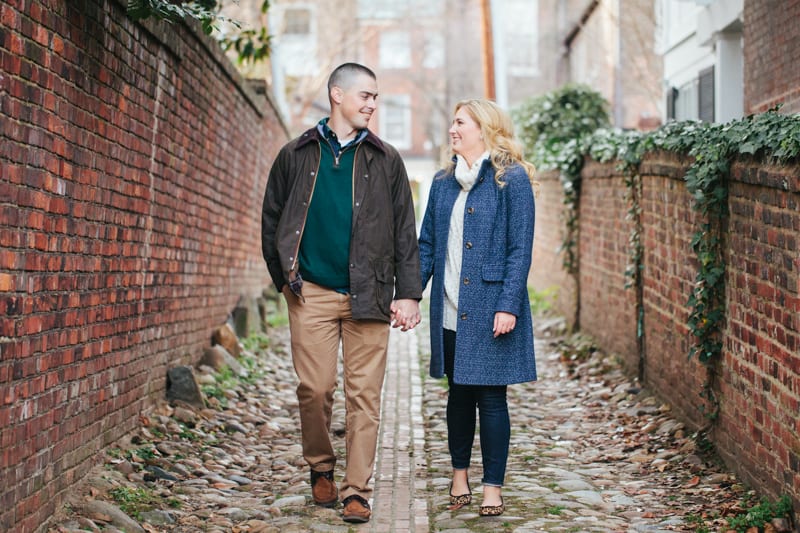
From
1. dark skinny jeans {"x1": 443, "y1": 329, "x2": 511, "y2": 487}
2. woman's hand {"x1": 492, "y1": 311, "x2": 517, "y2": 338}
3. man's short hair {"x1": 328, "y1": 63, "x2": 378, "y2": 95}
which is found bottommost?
dark skinny jeans {"x1": 443, "y1": 329, "x2": 511, "y2": 487}

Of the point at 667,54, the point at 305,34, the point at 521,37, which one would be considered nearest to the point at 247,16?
the point at 667,54

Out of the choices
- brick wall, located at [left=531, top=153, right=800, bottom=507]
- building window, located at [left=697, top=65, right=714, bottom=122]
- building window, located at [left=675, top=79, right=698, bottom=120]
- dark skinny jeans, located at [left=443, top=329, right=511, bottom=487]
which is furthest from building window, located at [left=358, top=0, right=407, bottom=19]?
dark skinny jeans, located at [left=443, top=329, right=511, bottom=487]

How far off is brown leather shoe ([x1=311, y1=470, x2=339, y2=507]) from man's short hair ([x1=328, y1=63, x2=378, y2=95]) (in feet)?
6.38

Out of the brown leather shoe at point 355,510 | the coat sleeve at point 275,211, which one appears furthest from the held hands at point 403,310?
the brown leather shoe at point 355,510

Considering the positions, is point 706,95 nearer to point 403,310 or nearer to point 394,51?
point 403,310

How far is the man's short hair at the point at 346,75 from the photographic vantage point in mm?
5297

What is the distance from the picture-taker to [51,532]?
15.1 ft

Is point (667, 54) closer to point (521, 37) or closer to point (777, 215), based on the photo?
point (777, 215)

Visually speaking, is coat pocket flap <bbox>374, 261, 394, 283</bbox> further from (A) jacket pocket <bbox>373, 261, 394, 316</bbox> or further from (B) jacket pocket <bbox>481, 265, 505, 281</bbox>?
(B) jacket pocket <bbox>481, 265, 505, 281</bbox>

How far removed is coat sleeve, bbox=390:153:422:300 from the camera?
534cm

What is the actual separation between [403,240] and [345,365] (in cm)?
69

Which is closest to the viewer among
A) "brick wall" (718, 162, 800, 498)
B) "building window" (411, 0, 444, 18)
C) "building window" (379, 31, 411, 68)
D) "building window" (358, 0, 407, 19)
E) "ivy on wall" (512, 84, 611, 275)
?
"brick wall" (718, 162, 800, 498)

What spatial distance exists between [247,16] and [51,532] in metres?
20.7

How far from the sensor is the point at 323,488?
5512mm
